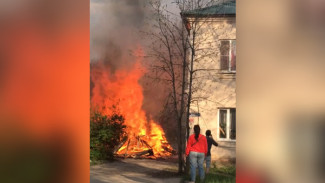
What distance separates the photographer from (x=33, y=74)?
5688 mm

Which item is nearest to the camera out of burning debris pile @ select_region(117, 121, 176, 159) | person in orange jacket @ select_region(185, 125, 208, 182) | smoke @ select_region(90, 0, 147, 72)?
Answer: person in orange jacket @ select_region(185, 125, 208, 182)

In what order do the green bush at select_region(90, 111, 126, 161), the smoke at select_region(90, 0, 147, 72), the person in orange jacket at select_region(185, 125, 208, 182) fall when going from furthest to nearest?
1. the smoke at select_region(90, 0, 147, 72)
2. the green bush at select_region(90, 111, 126, 161)
3. the person in orange jacket at select_region(185, 125, 208, 182)

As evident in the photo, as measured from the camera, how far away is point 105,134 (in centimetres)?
1481

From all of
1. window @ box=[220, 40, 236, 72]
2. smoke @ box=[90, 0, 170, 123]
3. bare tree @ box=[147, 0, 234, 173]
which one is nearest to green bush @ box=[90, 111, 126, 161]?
smoke @ box=[90, 0, 170, 123]

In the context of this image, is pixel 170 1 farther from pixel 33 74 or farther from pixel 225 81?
pixel 33 74

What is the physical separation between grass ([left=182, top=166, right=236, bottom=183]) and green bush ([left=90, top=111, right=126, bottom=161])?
3.52 metres

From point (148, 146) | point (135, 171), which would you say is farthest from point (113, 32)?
point (135, 171)

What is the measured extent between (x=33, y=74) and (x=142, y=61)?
1042 centimetres

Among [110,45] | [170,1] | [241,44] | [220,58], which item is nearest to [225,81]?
[220,58]

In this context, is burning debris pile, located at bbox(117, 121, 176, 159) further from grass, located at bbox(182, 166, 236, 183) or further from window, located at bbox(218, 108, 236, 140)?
grass, located at bbox(182, 166, 236, 183)

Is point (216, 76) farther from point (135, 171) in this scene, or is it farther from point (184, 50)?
point (135, 171)

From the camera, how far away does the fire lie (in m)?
15.7

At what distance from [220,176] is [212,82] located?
10.7 feet

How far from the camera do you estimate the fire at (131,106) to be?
15680mm
